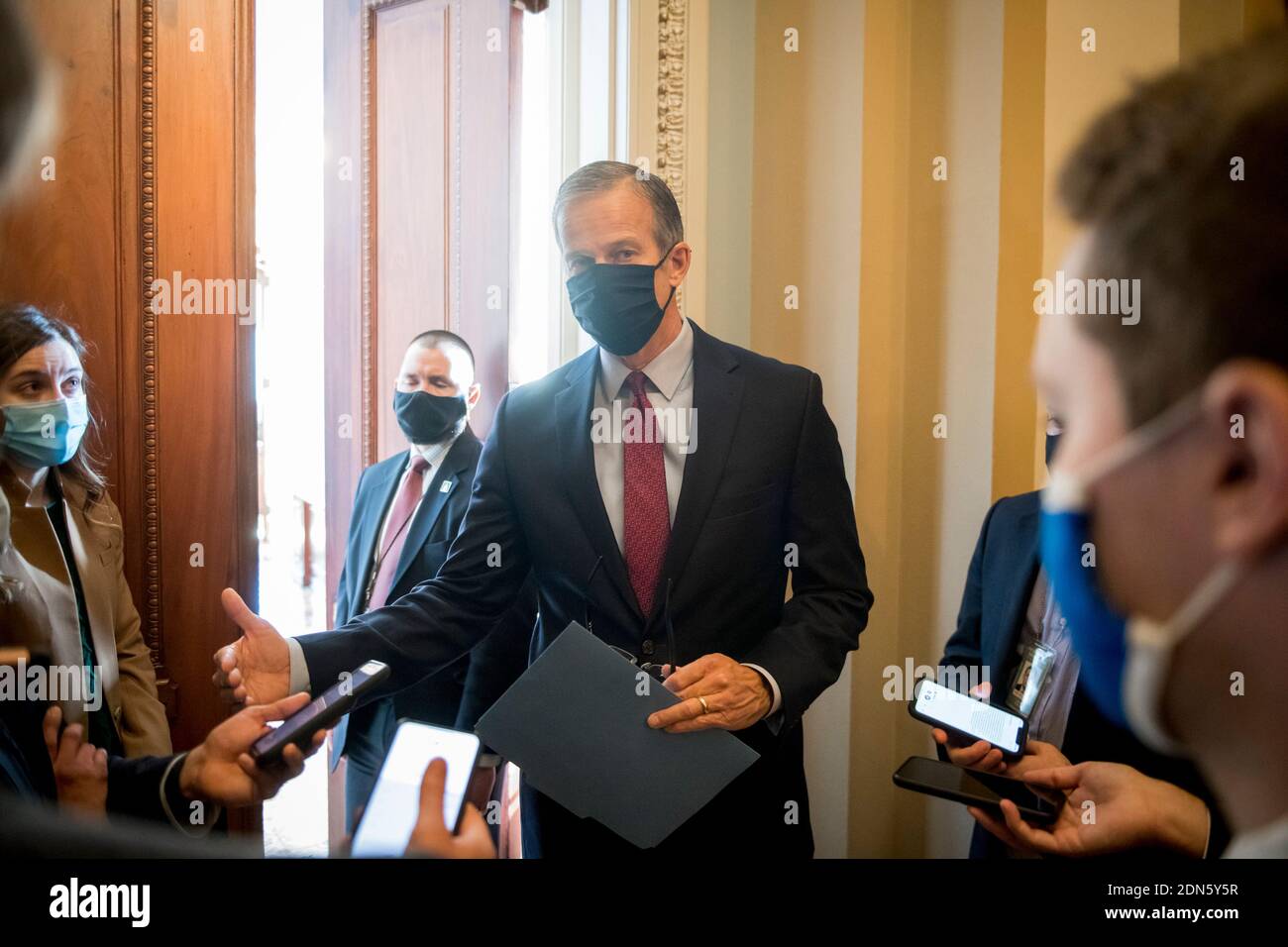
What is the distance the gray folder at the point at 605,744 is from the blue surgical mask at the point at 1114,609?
558 millimetres

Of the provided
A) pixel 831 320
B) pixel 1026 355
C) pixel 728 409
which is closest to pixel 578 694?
pixel 728 409

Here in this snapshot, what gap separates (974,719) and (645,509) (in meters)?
0.65

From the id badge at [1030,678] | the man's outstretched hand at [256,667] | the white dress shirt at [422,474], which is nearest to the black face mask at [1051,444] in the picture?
the id badge at [1030,678]

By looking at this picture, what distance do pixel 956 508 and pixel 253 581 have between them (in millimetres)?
1454

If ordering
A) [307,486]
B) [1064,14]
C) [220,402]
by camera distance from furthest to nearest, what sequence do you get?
[307,486]
[220,402]
[1064,14]

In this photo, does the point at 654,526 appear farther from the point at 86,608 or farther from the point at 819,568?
the point at 86,608

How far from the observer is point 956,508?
5.25ft

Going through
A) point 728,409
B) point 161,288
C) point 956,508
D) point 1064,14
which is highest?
point 1064,14

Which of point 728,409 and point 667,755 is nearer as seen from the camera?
point 667,755

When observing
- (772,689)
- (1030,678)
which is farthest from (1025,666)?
(772,689)

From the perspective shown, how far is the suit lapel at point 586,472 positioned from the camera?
1.41 m

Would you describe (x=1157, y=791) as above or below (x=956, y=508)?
below

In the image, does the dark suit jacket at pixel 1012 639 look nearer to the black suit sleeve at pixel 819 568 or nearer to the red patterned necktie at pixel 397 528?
the black suit sleeve at pixel 819 568
